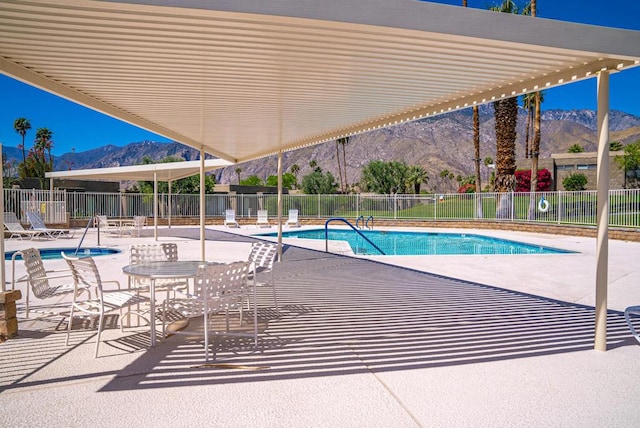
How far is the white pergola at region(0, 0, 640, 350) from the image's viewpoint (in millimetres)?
3160

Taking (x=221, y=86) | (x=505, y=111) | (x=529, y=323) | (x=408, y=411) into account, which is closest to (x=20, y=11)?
(x=221, y=86)

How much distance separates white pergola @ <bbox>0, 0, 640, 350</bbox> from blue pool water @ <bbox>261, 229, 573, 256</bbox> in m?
8.97

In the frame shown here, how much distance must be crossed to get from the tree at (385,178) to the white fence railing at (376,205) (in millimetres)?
28323

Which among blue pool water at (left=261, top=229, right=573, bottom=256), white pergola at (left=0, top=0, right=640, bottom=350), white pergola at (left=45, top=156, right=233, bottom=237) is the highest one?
white pergola at (left=0, top=0, right=640, bottom=350)

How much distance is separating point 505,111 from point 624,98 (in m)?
166

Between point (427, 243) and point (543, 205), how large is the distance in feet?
18.2

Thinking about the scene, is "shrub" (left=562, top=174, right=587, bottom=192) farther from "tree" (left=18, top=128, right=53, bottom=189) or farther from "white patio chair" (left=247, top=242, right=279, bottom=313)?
"tree" (left=18, top=128, right=53, bottom=189)

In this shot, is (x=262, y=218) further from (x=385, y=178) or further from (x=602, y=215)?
(x=385, y=178)

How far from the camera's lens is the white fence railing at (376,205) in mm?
17359

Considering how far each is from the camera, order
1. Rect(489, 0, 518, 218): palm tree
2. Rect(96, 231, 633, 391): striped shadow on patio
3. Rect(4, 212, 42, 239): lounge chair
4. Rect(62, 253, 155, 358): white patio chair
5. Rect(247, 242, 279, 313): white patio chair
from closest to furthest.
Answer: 1. Rect(96, 231, 633, 391): striped shadow on patio
2. Rect(62, 253, 155, 358): white patio chair
3. Rect(247, 242, 279, 313): white patio chair
4. Rect(4, 212, 42, 239): lounge chair
5. Rect(489, 0, 518, 218): palm tree

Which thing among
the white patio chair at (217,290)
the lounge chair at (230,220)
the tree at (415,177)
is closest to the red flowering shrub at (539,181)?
the tree at (415,177)

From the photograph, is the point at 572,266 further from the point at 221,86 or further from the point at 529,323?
the point at 221,86

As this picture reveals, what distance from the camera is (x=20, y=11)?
306 centimetres

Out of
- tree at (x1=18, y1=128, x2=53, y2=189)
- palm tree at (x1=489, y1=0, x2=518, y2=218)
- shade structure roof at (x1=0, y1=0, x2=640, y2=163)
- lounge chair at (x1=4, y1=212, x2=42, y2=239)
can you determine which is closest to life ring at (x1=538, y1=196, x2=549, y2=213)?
palm tree at (x1=489, y1=0, x2=518, y2=218)
